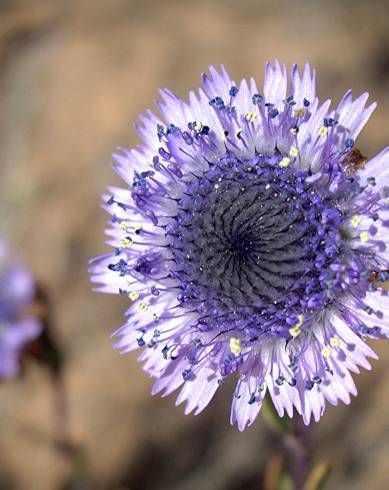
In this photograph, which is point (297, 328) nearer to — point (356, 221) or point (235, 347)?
point (235, 347)

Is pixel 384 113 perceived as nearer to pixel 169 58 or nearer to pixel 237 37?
pixel 237 37

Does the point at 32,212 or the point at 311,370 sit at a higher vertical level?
the point at 32,212

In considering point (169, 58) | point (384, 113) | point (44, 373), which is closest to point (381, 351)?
point (384, 113)

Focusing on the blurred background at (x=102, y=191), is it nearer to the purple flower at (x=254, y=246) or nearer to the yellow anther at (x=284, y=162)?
the purple flower at (x=254, y=246)

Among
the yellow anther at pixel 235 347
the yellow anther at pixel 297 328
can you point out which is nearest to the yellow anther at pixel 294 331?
the yellow anther at pixel 297 328

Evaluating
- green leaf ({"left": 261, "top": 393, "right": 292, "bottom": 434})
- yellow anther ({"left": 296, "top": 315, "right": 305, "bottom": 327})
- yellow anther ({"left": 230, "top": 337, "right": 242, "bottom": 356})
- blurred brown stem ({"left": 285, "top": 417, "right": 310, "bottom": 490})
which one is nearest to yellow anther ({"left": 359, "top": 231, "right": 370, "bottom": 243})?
yellow anther ({"left": 296, "top": 315, "right": 305, "bottom": 327})

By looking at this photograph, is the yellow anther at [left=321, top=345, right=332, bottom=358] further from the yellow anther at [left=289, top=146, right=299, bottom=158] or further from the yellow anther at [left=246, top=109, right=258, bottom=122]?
the yellow anther at [left=246, top=109, right=258, bottom=122]
